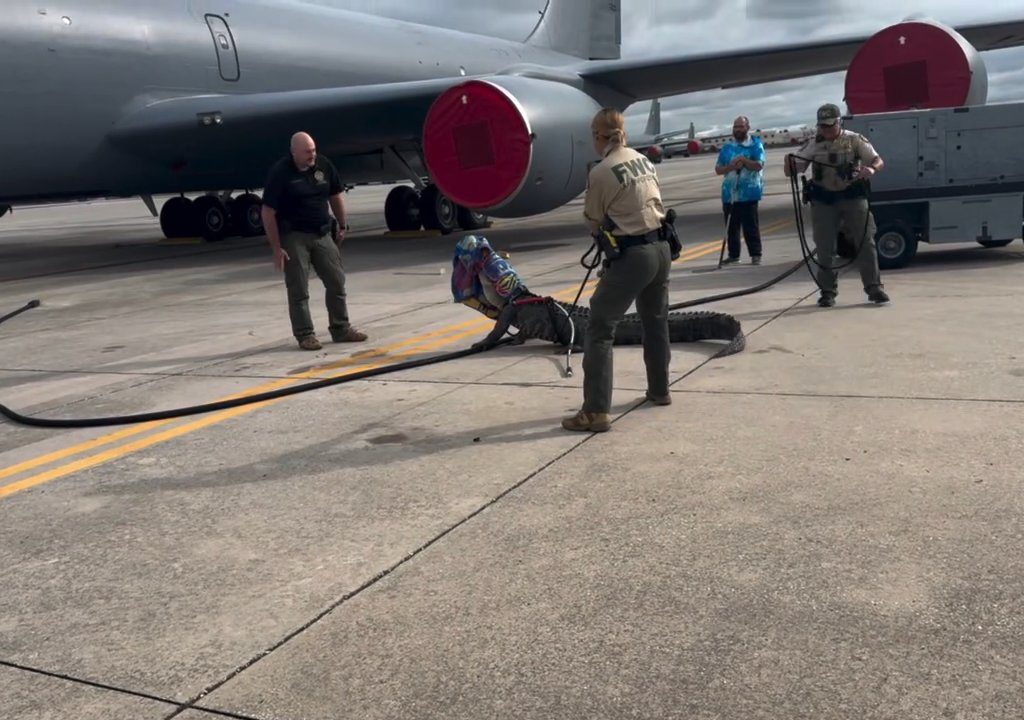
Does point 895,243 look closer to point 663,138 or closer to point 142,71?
point 142,71

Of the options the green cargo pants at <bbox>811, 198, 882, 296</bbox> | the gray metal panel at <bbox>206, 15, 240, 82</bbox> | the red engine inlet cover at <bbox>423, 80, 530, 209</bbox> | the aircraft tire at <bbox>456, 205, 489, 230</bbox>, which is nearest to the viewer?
the green cargo pants at <bbox>811, 198, 882, 296</bbox>

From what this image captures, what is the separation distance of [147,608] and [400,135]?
1281 centimetres

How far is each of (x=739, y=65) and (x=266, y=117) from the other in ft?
25.1

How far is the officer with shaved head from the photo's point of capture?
7.59 meters

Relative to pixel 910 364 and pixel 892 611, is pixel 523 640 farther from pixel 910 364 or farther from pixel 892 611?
pixel 910 364

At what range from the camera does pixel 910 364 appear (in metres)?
5.84

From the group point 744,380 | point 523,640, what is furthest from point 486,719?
point 744,380

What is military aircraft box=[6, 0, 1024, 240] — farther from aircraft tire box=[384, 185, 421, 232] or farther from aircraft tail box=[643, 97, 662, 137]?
aircraft tail box=[643, 97, 662, 137]

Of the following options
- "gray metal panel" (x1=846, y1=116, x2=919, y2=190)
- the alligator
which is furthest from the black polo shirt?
"gray metal panel" (x1=846, y1=116, x2=919, y2=190)

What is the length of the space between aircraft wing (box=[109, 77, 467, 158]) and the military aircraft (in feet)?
0.09

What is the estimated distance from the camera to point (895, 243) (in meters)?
9.67

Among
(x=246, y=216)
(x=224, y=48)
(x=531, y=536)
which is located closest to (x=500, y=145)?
(x=224, y=48)

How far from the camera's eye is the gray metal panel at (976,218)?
30.7 ft

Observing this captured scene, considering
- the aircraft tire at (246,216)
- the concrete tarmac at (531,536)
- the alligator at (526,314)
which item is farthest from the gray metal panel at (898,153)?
the aircraft tire at (246,216)
